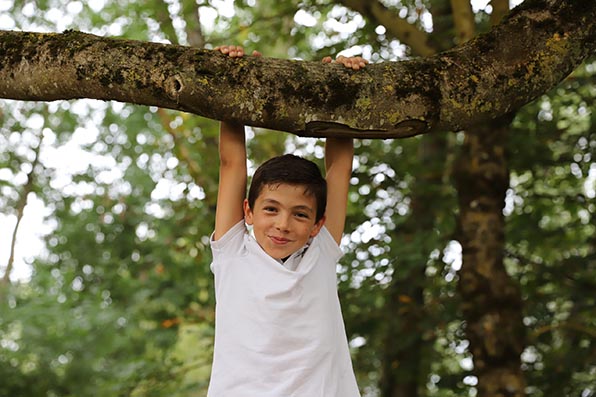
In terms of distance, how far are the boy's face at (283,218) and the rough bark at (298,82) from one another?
0.37 meters

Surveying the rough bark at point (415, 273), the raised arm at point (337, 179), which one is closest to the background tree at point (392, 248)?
A: the rough bark at point (415, 273)

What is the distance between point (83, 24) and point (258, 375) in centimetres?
1181

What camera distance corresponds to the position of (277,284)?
288 centimetres

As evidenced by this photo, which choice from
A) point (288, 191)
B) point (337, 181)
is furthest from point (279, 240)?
point (337, 181)

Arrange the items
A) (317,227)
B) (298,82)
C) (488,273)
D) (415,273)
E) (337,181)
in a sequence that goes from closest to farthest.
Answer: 1. (298,82)
2. (317,227)
3. (337,181)
4. (488,273)
5. (415,273)

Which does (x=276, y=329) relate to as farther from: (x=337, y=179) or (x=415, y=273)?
(x=415, y=273)

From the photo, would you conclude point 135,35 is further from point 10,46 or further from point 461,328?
point 10,46

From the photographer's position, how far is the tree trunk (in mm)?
5418

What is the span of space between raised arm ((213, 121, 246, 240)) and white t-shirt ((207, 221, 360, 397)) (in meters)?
0.08

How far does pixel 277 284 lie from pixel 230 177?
1.46ft

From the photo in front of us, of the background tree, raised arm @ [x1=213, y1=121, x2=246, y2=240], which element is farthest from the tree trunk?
raised arm @ [x1=213, y1=121, x2=246, y2=240]

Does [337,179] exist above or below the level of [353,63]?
below

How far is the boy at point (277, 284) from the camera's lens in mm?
2787

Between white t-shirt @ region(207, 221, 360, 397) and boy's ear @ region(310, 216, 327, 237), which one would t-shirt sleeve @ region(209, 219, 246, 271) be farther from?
boy's ear @ region(310, 216, 327, 237)
